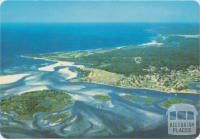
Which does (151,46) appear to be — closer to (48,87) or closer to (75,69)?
(75,69)

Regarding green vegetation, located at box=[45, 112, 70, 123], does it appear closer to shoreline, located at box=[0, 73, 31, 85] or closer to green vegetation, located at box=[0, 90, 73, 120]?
green vegetation, located at box=[0, 90, 73, 120]

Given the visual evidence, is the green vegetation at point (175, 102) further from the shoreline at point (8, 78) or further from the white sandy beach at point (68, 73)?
the shoreline at point (8, 78)

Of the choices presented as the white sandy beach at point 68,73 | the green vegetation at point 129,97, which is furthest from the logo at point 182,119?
the white sandy beach at point 68,73

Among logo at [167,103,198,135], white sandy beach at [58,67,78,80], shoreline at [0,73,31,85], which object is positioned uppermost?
white sandy beach at [58,67,78,80]

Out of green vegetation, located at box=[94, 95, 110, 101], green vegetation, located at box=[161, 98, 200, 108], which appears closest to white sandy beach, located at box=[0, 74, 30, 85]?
green vegetation, located at box=[94, 95, 110, 101]

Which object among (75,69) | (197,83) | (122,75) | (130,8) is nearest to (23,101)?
(75,69)

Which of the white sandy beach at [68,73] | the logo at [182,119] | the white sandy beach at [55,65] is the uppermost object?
the white sandy beach at [55,65]

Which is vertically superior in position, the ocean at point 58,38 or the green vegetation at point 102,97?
the ocean at point 58,38
